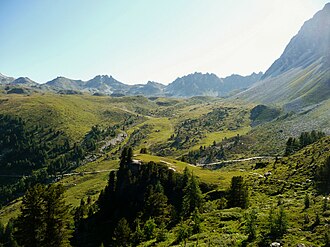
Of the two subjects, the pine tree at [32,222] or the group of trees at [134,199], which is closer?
the pine tree at [32,222]

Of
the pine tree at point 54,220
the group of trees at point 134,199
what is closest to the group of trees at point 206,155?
the group of trees at point 134,199

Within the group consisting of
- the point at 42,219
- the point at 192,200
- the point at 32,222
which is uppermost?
the point at 42,219

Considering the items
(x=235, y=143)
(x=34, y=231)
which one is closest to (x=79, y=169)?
(x=235, y=143)

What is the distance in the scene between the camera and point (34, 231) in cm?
3994

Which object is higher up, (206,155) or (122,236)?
(122,236)

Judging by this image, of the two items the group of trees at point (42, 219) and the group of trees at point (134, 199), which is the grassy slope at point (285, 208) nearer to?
the group of trees at point (42, 219)

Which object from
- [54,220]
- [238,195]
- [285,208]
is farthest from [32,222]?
[285,208]

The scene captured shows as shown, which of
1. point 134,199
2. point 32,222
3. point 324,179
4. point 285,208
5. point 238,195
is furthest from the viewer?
point 134,199

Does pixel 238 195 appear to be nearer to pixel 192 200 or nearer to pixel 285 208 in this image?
pixel 192 200

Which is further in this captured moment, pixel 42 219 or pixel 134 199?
pixel 134 199

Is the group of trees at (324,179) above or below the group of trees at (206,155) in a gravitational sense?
above

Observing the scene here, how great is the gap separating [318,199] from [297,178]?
17.8 m

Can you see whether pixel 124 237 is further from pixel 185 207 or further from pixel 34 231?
pixel 34 231

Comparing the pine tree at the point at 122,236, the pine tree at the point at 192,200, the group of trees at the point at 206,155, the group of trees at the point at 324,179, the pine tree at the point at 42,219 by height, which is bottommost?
the group of trees at the point at 206,155
